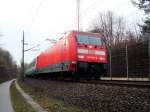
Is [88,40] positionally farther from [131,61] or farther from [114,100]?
[114,100]

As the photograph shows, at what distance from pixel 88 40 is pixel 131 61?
4942 millimetres

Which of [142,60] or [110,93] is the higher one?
[142,60]

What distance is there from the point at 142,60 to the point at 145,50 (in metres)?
0.75

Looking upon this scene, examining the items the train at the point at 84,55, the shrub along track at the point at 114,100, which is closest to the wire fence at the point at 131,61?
the train at the point at 84,55

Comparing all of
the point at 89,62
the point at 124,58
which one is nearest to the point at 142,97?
the point at 89,62

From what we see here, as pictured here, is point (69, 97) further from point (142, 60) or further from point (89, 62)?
point (142, 60)

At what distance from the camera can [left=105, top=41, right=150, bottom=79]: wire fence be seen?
22.0m

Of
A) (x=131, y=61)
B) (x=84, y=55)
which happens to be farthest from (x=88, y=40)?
(x=131, y=61)

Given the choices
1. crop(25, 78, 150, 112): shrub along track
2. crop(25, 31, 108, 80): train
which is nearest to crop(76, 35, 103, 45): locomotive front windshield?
crop(25, 31, 108, 80): train

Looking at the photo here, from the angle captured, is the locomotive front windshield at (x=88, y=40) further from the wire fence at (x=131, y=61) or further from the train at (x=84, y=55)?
the wire fence at (x=131, y=61)

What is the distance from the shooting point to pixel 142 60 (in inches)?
880

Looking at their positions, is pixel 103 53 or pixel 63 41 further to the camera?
pixel 63 41

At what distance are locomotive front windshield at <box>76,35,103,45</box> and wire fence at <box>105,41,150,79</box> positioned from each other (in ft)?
6.23

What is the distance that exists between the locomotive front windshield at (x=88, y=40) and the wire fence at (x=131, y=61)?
6.23ft
